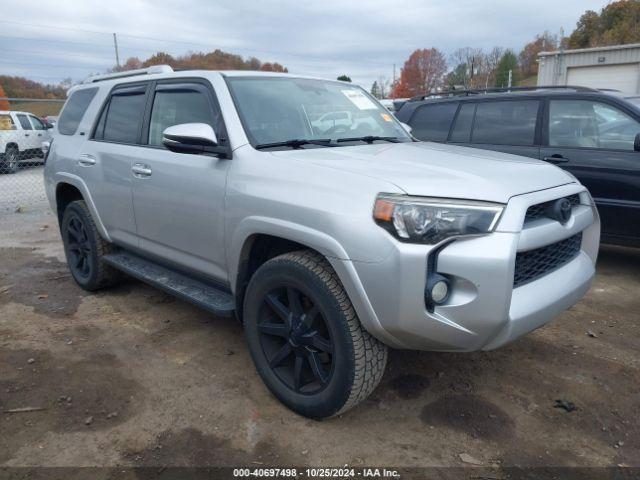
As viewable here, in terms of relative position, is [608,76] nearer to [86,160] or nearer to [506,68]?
[86,160]

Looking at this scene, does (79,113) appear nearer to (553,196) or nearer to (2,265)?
(2,265)

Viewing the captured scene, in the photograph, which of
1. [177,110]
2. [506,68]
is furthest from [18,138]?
[506,68]

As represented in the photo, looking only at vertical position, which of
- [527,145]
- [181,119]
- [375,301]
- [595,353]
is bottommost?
[595,353]

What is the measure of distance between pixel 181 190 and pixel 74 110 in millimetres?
2270

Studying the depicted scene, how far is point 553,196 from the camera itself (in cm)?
263

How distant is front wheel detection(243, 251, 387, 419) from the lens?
249 centimetres

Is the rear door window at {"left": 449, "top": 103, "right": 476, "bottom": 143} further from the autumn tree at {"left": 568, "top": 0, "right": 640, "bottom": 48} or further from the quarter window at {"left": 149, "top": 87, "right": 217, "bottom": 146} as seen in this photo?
the autumn tree at {"left": 568, "top": 0, "right": 640, "bottom": 48}

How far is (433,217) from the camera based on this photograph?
2.28 metres

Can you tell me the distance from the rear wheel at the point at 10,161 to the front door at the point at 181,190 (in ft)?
43.6

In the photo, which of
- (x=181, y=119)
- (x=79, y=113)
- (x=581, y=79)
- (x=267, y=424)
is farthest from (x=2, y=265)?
(x=581, y=79)

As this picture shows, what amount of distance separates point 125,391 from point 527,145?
4471 millimetres

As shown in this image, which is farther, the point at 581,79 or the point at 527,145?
the point at 581,79

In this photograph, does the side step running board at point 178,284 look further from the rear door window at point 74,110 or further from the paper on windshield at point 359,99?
the paper on windshield at point 359,99

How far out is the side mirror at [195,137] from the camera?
2.92m
